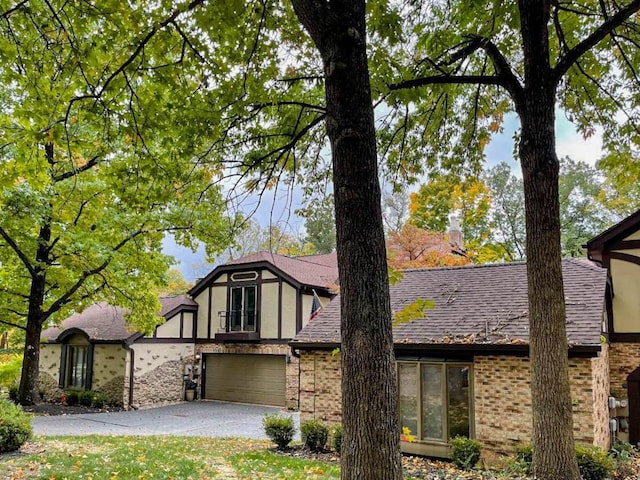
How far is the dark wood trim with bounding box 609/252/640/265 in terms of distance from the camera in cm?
1226

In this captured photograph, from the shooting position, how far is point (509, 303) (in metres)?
11.2

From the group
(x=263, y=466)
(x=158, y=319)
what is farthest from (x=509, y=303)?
(x=158, y=319)

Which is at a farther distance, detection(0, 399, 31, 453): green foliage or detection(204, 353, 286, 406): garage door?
detection(204, 353, 286, 406): garage door

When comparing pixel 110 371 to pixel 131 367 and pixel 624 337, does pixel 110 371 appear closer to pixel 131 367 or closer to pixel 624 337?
pixel 131 367

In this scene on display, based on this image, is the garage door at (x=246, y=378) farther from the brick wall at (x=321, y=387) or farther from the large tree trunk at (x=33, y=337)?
the brick wall at (x=321, y=387)

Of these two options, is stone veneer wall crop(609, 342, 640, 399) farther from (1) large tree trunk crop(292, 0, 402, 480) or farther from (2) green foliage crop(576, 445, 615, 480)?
(1) large tree trunk crop(292, 0, 402, 480)

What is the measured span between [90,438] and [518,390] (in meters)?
9.20

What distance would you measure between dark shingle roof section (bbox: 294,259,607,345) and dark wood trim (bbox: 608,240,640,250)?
3.40ft

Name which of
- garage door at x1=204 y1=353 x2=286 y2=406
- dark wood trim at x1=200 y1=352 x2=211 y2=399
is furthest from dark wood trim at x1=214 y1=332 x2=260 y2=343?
dark wood trim at x1=200 y1=352 x2=211 y2=399

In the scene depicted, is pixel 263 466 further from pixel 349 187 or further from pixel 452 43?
pixel 452 43

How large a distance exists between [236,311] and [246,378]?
278 cm

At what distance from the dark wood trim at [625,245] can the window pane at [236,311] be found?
551 inches

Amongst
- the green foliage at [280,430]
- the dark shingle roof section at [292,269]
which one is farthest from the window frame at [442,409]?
the dark shingle roof section at [292,269]

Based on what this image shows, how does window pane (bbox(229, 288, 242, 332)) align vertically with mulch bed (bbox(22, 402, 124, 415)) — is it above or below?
above
